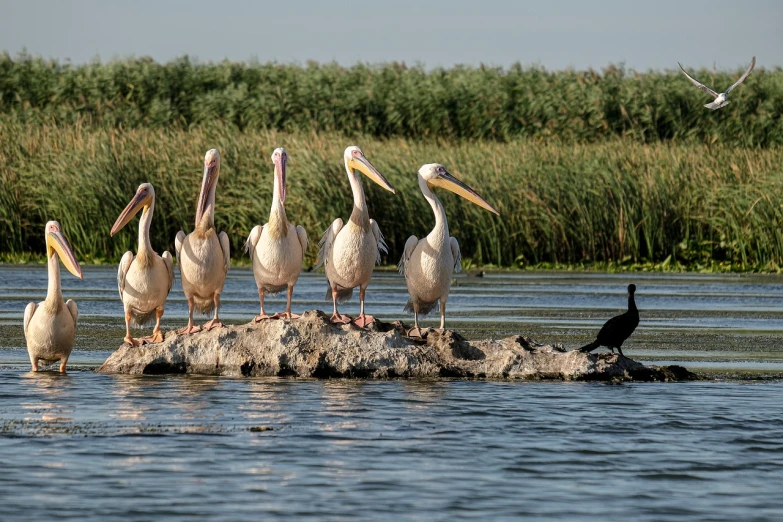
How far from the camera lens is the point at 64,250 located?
9.98m

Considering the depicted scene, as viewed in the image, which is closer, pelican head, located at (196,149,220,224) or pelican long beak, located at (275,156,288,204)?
pelican long beak, located at (275,156,288,204)

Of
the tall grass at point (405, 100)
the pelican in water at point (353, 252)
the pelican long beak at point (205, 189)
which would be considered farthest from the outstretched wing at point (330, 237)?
the tall grass at point (405, 100)

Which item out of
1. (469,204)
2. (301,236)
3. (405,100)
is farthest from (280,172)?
(405,100)

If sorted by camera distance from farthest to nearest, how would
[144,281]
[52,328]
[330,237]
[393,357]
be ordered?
[330,237], [144,281], [52,328], [393,357]

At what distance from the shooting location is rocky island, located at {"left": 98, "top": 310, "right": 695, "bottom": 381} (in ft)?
30.2

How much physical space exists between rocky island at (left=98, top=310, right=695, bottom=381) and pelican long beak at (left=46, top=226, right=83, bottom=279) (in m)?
1.26

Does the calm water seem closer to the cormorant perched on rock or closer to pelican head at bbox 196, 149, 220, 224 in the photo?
the cormorant perched on rock

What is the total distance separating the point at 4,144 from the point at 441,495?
17.0 metres

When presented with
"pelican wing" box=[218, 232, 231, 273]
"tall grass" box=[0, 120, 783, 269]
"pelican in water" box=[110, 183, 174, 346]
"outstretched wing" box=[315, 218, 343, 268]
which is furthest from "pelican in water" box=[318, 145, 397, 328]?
"tall grass" box=[0, 120, 783, 269]

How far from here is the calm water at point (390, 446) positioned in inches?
233

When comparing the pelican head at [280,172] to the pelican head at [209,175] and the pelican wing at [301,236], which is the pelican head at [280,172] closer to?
the pelican wing at [301,236]

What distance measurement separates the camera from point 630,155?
2186 centimetres

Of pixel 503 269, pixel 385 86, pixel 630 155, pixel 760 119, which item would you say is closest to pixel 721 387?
pixel 503 269

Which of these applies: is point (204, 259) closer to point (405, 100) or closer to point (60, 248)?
point (60, 248)
